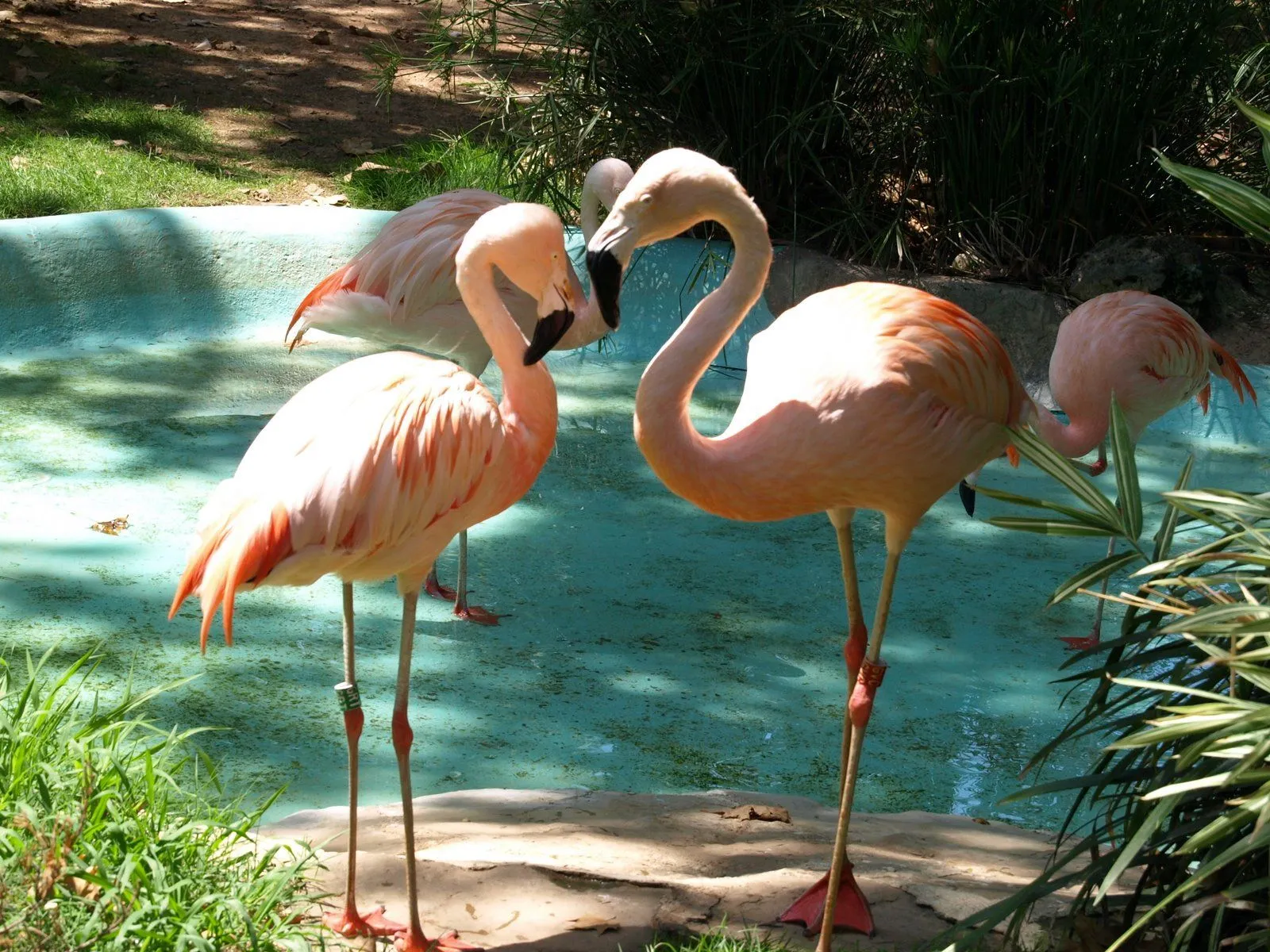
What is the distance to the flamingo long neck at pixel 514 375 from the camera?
9.43 ft

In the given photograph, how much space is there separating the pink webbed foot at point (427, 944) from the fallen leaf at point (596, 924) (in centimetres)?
18

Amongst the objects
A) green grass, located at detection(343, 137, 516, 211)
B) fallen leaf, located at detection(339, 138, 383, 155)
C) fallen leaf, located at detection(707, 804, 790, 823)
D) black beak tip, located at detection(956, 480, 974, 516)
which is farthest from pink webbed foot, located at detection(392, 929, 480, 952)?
fallen leaf, located at detection(339, 138, 383, 155)

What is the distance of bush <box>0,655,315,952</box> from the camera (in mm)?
2184

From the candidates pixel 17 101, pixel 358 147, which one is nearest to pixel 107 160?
pixel 17 101

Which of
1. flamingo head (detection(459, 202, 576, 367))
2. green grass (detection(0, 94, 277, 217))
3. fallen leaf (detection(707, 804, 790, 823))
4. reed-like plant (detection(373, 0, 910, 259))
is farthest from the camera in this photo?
green grass (detection(0, 94, 277, 217))

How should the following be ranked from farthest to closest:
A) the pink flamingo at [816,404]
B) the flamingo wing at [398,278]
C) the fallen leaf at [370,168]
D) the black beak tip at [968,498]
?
the fallen leaf at [370,168] → the flamingo wing at [398,278] → the black beak tip at [968,498] → the pink flamingo at [816,404]

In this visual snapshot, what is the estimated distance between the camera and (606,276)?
2.60 metres

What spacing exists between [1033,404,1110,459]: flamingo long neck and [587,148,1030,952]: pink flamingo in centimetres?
155

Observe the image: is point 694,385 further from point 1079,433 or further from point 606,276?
point 1079,433

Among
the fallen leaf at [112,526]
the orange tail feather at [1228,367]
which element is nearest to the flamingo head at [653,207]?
the fallen leaf at [112,526]

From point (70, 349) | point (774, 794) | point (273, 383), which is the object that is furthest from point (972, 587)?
point (70, 349)

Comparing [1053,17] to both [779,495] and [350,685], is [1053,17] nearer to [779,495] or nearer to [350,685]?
[779,495]

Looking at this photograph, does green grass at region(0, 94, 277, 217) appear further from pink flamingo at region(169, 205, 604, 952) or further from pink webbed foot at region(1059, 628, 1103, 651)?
pink webbed foot at region(1059, 628, 1103, 651)

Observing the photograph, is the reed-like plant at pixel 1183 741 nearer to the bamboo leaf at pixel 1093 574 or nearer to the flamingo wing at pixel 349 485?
the bamboo leaf at pixel 1093 574
